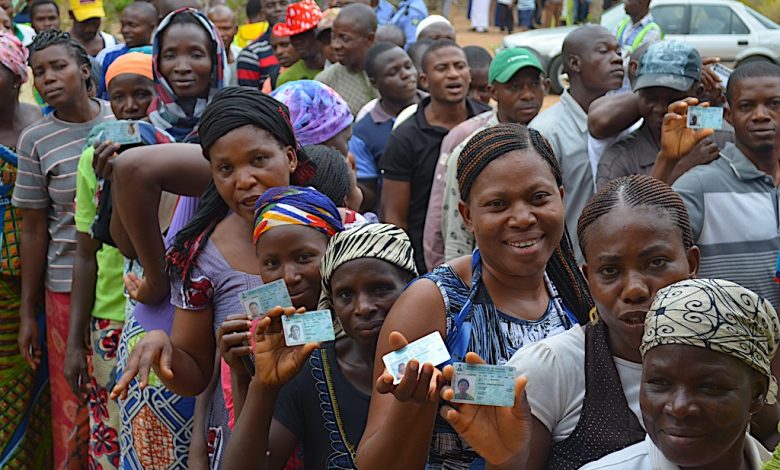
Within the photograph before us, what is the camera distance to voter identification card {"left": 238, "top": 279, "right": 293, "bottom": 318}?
2.74 meters

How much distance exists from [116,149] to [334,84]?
3977mm

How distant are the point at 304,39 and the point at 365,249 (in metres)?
5.79

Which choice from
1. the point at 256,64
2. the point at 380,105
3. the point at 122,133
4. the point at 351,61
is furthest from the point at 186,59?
the point at 256,64

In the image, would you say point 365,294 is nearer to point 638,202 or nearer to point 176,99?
point 638,202

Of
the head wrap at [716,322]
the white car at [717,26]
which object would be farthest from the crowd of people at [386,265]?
the white car at [717,26]

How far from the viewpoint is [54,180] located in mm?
5156

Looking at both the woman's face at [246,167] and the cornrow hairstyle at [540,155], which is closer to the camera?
the cornrow hairstyle at [540,155]

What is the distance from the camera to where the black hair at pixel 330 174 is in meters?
3.86

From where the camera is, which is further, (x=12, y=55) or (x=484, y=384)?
(x=12, y=55)

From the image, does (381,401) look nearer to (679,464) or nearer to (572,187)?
(679,464)

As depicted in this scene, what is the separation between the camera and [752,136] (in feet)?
14.1

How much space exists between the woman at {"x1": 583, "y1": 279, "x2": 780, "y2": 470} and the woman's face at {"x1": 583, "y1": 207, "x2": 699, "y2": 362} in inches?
12.8

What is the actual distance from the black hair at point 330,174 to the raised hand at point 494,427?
167cm

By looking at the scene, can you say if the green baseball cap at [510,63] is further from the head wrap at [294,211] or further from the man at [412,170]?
the head wrap at [294,211]
